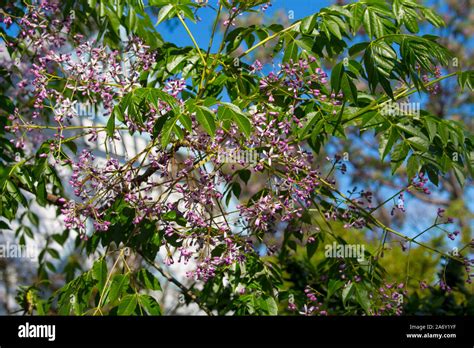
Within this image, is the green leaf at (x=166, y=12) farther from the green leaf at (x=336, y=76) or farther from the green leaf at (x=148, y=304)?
the green leaf at (x=148, y=304)

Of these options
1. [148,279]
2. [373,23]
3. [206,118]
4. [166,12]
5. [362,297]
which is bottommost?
[362,297]

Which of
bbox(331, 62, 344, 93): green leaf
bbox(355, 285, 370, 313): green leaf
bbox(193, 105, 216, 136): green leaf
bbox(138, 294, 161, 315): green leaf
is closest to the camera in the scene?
bbox(193, 105, 216, 136): green leaf

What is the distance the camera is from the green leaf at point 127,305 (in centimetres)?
228

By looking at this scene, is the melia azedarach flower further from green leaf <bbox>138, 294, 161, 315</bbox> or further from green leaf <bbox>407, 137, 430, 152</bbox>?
green leaf <bbox>138, 294, 161, 315</bbox>

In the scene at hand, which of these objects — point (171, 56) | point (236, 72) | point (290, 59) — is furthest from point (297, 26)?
point (171, 56)

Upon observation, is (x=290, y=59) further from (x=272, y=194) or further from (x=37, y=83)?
(x=37, y=83)

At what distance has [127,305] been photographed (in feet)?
7.53

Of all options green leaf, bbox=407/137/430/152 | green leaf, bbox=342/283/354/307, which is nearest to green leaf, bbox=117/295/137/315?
green leaf, bbox=342/283/354/307

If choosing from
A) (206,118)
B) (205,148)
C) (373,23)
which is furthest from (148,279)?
(373,23)

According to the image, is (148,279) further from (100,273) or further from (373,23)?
(373,23)

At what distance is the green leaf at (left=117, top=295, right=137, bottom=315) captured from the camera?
7.47ft

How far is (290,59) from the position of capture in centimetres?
238

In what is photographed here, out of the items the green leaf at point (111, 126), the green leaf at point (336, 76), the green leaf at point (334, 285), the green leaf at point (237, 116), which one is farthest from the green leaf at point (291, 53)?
the green leaf at point (334, 285)
